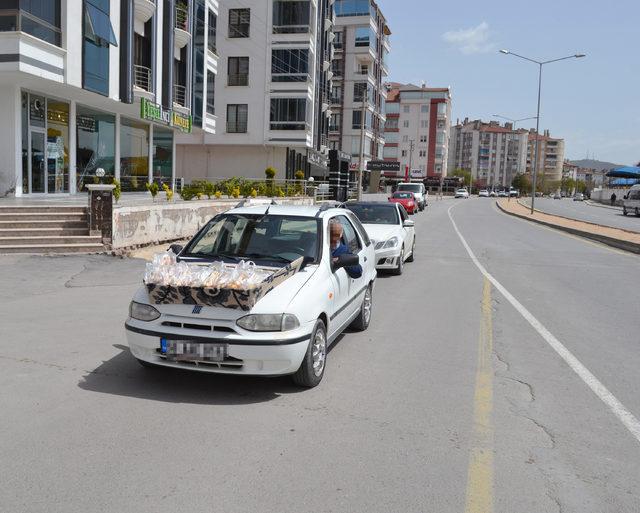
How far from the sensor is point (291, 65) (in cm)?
4622

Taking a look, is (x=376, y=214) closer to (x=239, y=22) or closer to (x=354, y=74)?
(x=239, y=22)

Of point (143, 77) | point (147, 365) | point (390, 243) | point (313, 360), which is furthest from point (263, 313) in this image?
point (143, 77)

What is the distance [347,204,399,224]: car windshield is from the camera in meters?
13.9

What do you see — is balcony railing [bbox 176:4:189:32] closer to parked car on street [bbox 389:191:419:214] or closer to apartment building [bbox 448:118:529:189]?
parked car on street [bbox 389:191:419:214]

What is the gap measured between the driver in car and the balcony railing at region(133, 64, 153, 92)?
22.2 m

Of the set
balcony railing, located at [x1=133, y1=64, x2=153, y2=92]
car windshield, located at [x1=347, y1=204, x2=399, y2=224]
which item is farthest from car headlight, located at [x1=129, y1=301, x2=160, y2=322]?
balcony railing, located at [x1=133, y1=64, x2=153, y2=92]

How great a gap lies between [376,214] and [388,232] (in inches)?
50.1

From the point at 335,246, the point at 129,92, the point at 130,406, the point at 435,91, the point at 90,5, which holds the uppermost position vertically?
the point at 435,91

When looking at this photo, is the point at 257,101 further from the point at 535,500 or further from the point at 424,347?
the point at 535,500

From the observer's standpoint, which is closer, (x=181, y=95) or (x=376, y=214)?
(x=376, y=214)

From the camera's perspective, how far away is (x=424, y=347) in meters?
7.09

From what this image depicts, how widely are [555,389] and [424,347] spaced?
172 cm

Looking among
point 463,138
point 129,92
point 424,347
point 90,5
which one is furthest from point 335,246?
point 463,138

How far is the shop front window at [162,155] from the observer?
30938 mm
